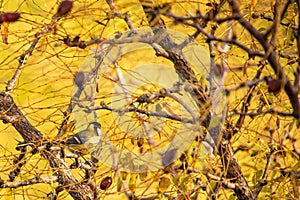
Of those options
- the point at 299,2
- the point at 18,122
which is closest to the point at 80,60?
the point at 18,122

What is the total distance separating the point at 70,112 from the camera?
4.18 feet

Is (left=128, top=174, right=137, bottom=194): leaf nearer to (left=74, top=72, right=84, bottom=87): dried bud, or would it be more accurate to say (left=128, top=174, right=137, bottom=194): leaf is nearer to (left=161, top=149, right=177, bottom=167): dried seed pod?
(left=161, top=149, right=177, bottom=167): dried seed pod

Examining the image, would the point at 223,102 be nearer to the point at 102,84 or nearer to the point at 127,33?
the point at 127,33

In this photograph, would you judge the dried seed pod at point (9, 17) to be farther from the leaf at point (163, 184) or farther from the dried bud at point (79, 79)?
the leaf at point (163, 184)

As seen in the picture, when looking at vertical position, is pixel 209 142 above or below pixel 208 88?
below

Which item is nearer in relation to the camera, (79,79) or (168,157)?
(168,157)

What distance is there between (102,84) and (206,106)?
1.14 feet

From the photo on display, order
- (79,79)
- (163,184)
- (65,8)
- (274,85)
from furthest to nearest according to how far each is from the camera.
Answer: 1. (79,79)
2. (163,184)
3. (65,8)
4. (274,85)

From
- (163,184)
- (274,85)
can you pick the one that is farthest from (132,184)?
(274,85)

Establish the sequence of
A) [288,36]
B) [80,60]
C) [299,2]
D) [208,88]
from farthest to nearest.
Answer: [80,60] < [208,88] < [288,36] < [299,2]

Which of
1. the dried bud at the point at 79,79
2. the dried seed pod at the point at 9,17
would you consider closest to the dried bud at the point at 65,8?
the dried seed pod at the point at 9,17

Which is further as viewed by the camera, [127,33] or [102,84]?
[102,84]

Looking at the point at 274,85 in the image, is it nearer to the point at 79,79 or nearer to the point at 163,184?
the point at 163,184

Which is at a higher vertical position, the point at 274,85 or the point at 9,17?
the point at 9,17
